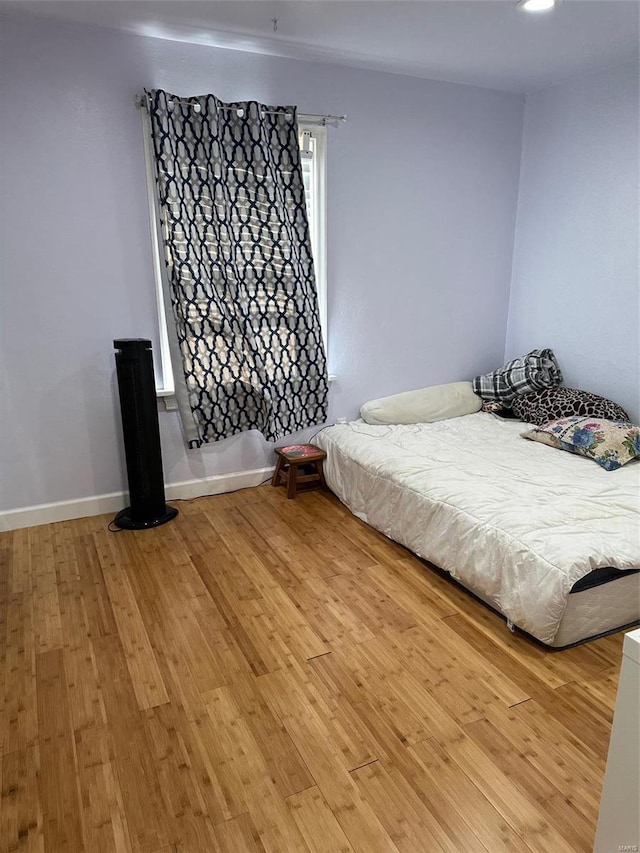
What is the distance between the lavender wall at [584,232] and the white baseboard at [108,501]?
2.28 m

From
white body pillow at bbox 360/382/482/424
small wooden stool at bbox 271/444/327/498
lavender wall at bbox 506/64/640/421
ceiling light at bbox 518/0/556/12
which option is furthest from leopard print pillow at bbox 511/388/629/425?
ceiling light at bbox 518/0/556/12

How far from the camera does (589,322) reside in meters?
3.78

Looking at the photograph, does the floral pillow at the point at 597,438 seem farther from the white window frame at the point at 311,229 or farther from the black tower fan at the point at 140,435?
the black tower fan at the point at 140,435

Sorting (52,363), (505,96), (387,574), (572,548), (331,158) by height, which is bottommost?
(387,574)

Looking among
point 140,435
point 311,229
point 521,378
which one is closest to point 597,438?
point 521,378

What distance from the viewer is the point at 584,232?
374 centimetres

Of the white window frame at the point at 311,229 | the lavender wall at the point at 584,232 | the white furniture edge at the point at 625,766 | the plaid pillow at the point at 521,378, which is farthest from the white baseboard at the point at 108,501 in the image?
the white furniture edge at the point at 625,766

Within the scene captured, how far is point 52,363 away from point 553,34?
10.3 ft

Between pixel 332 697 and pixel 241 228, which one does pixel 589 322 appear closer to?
pixel 241 228

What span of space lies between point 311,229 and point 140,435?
1683 mm

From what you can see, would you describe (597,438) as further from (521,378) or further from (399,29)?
(399,29)

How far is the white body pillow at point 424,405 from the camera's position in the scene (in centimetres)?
391

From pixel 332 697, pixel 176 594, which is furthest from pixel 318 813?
pixel 176 594

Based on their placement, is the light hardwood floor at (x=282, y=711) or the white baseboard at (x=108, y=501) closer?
the light hardwood floor at (x=282, y=711)
